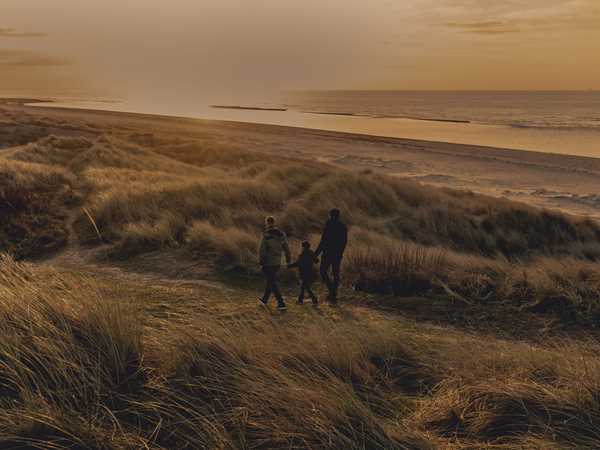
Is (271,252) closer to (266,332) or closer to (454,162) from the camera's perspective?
(266,332)

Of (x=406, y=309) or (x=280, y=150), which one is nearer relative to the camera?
(x=406, y=309)

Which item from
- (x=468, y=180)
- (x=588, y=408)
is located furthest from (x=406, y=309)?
(x=468, y=180)

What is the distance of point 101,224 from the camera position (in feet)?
44.2

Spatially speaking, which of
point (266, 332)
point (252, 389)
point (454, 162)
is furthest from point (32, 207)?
point (454, 162)

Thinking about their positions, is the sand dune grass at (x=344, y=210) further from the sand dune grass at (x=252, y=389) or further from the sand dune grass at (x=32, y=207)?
the sand dune grass at (x=252, y=389)

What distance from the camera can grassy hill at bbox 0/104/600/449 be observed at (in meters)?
3.66

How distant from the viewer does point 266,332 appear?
5.22 metres

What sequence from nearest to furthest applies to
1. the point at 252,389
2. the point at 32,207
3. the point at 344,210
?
the point at 252,389, the point at 32,207, the point at 344,210

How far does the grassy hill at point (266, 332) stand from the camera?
3.66 m

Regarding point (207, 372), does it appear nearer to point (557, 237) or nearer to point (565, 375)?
point (565, 375)

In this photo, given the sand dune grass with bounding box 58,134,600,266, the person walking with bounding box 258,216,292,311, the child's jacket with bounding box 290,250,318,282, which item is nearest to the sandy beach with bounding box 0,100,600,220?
the sand dune grass with bounding box 58,134,600,266

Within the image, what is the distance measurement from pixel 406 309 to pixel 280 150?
38.8m

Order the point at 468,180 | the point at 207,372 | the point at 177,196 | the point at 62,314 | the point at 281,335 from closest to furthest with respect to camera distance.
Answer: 1. the point at 207,372
2. the point at 62,314
3. the point at 281,335
4. the point at 177,196
5. the point at 468,180

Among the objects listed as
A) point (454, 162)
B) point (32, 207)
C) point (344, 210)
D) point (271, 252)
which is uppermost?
point (454, 162)
